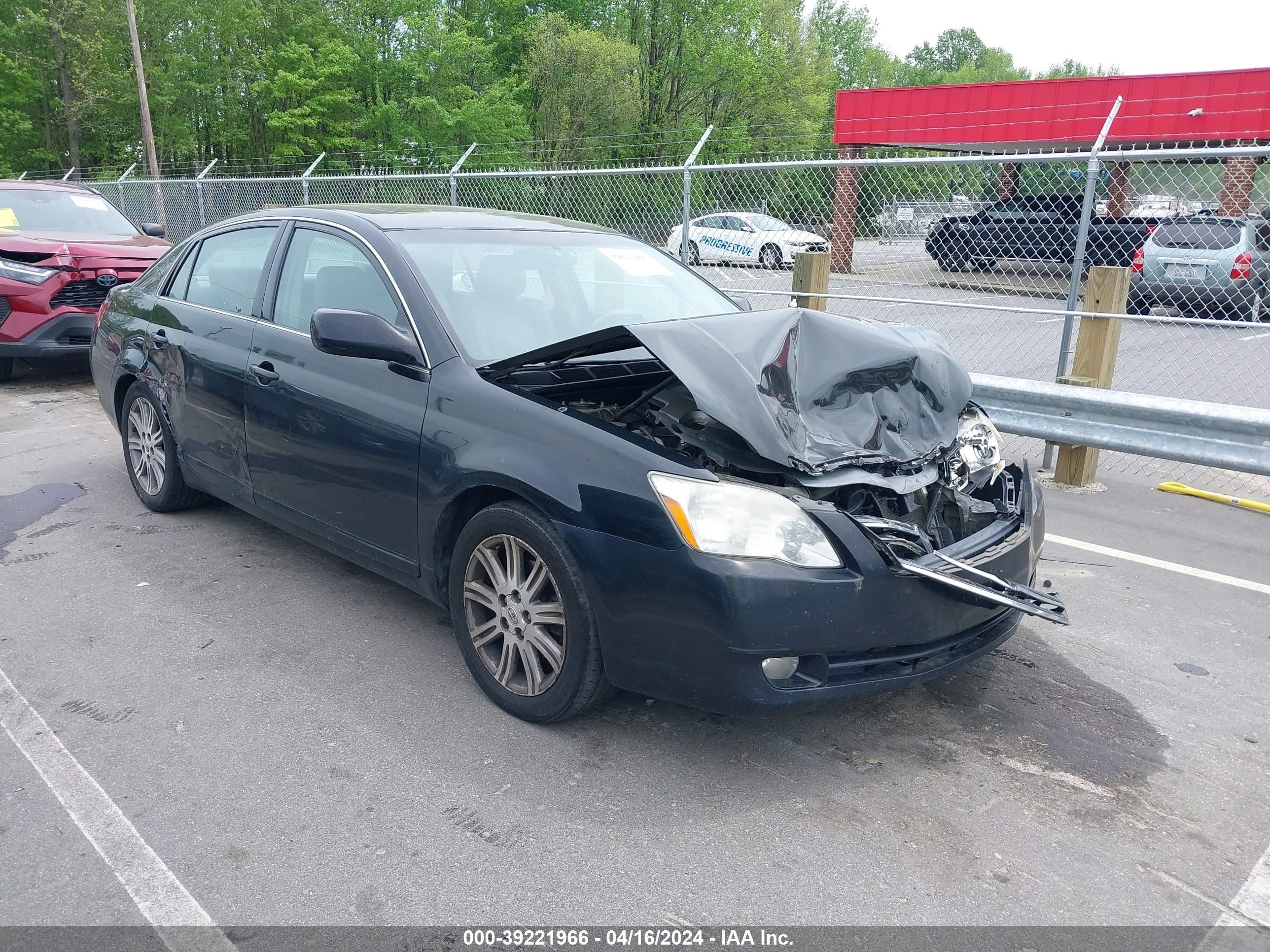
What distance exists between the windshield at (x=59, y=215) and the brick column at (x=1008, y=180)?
33.7ft

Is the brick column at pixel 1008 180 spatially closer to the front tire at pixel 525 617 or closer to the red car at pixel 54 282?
the red car at pixel 54 282

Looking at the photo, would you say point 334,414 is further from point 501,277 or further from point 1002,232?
point 1002,232

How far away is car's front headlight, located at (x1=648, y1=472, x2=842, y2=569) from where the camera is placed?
2777 millimetres

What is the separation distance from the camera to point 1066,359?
23.5 feet

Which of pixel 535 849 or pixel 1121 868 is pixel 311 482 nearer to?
pixel 535 849

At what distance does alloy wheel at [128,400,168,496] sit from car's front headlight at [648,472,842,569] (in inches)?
135

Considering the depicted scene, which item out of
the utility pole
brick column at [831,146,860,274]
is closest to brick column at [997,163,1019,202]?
brick column at [831,146,860,274]

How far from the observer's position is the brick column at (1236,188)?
11.6 metres

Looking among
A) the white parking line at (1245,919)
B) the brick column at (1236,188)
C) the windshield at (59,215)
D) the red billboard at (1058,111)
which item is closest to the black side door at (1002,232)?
the brick column at (1236,188)

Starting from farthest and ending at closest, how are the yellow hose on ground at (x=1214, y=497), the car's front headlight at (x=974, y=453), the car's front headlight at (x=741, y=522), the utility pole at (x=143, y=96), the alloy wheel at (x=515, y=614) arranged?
the utility pole at (x=143, y=96)
the yellow hose on ground at (x=1214, y=497)
the car's front headlight at (x=974, y=453)
the alloy wheel at (x=515, y=614)
the car's front headlight at (x=741, y=522)

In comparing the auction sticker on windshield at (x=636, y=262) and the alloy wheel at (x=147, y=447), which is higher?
the auction sticker on windshield at (x=636, y=262)

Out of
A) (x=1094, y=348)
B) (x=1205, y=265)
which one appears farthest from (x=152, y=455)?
(x=1205, y=265)

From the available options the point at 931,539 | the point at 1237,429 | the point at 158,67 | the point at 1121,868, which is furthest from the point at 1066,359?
the point at 158,67

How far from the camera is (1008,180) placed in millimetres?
14562
